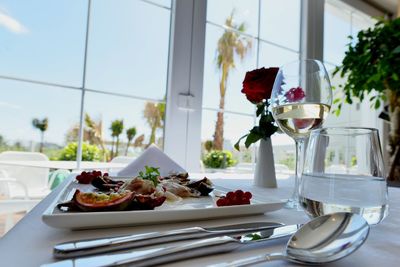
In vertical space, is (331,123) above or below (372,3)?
below

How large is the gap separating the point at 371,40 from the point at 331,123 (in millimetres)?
773

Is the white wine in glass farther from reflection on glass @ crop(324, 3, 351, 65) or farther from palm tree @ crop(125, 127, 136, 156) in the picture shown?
reflection on glass @ crop(324, 3, 351, 65)

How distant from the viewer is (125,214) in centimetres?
26

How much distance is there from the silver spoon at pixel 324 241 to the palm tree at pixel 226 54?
52.7 inches

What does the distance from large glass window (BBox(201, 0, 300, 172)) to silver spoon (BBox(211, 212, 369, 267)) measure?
1227mm

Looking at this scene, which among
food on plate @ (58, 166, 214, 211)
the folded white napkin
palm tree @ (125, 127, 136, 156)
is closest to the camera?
food on plate @ (58, 166, 214, 211)

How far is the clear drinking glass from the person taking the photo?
0.86 feet

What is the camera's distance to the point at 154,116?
1.43 meters

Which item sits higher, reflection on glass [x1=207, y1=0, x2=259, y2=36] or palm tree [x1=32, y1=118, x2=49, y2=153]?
reflection on glass [x1=207, y1=0, x2=259, y2=36]

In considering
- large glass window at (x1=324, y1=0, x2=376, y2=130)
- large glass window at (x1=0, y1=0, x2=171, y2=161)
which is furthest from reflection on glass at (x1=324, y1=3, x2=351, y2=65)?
large glass window at (x1=0, y1=0, x2=171, y2=161)

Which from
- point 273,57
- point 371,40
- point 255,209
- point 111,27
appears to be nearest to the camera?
point 255,209

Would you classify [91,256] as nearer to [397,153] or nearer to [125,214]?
[125,214]

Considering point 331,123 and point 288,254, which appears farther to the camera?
point 331,123

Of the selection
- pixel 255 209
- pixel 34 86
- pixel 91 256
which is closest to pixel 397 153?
pixel 255 209
